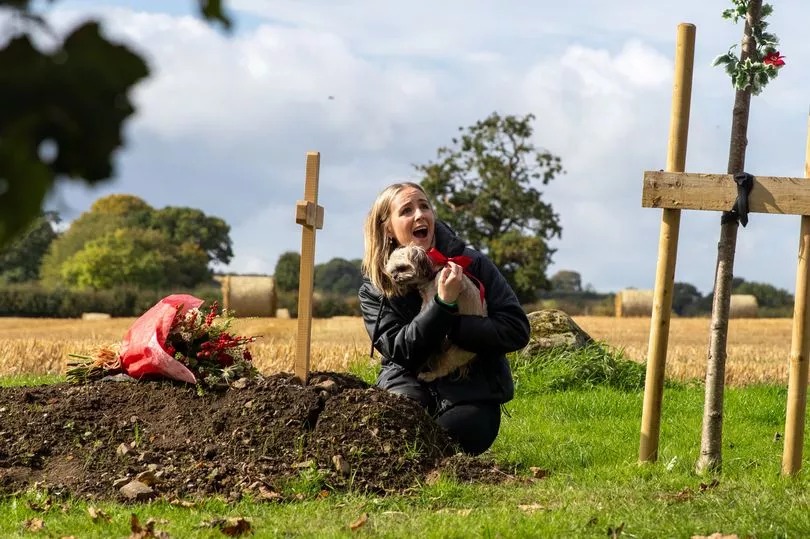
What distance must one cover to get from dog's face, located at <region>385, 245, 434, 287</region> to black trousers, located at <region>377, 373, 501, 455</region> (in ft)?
2.81

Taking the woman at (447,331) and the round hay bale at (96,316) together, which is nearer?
the woman at (447,331)

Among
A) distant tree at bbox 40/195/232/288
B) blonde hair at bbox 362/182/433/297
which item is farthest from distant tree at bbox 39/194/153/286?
blonde hair at bbox 362/182/433/297

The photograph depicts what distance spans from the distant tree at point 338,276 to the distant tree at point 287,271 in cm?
311

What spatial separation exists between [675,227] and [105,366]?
182 inches

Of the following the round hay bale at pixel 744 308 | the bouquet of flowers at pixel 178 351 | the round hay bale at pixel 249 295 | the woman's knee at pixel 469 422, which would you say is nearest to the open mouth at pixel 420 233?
the woman's knee at pixel 469 422

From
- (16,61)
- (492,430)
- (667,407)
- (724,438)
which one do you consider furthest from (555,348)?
(16,61)

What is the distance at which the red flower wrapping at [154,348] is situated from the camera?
8117mm

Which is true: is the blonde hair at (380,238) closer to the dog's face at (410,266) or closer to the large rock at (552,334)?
the dog's face at (410,266)

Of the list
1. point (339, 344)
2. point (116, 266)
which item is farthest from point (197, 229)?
point (339, 344)

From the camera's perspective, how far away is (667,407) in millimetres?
11312

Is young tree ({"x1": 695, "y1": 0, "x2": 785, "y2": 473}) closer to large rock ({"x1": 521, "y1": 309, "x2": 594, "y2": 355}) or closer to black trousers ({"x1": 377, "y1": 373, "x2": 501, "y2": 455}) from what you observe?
black trousers ({"x1": 377, "y1": 373, "x2": 501, "y2": 455})

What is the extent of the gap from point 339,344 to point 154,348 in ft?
30.5

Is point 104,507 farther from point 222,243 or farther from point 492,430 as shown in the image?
point 222,243

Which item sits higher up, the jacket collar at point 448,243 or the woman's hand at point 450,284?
the jacket collar at point 448,243
